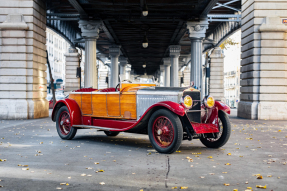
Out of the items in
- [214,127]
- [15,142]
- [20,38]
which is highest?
[20,38]

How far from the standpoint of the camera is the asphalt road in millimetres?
4637

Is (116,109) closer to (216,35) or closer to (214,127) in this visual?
(214,127)

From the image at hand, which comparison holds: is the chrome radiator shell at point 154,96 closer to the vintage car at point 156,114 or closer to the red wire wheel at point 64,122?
the vintage car at point 156,114

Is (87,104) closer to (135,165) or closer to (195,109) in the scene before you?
(195,109)

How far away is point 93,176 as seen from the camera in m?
5.05

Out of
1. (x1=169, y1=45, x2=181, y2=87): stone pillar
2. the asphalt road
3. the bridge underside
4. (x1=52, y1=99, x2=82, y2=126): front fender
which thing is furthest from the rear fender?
(x1=169, y1=45, x2=181, y2=87): stone pillar

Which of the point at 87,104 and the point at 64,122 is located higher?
the point at 87,104

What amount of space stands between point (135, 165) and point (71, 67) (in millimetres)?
30588

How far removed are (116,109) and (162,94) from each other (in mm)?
1370

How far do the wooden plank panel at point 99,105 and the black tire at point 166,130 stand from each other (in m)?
1.75

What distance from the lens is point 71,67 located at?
3534cm

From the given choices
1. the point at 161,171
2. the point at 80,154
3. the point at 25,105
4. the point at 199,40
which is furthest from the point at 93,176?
the point at 199,40

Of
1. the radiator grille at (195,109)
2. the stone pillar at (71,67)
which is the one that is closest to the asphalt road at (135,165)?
the radiator grille at (195,109)

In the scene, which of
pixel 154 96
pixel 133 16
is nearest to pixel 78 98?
pixel 154 96
